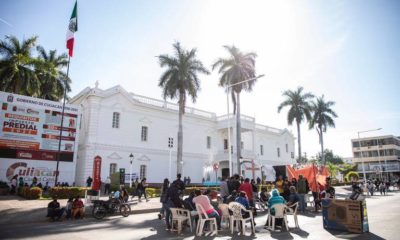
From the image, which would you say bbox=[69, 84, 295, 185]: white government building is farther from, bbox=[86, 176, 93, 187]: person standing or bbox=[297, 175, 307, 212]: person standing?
bbox=[297, 175, 307, 212]: person standing

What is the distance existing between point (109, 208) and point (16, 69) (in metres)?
20.6

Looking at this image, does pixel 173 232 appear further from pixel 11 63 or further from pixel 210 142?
pixel 210 142

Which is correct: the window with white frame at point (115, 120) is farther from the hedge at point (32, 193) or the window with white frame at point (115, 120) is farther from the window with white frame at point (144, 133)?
the hedge at point (32, 193)

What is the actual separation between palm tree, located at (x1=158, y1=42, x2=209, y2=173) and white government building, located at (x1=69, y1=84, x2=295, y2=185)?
15.7ft

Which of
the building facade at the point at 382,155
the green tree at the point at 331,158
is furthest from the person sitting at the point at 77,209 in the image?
the green tree at the point at 331,158

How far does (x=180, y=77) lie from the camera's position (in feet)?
93.2

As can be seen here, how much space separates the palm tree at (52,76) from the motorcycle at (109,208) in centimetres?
2247

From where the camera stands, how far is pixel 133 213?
1539cm

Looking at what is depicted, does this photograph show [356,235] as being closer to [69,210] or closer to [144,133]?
[69,210]

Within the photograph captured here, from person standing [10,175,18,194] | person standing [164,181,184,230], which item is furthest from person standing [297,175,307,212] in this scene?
person standing [10,175,18,194]

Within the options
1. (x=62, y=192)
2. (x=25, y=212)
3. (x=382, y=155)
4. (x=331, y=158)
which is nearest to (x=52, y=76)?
(x=62, y=192)

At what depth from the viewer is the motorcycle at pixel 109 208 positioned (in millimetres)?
13336

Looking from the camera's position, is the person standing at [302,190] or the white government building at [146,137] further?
the white government building at [146,137]

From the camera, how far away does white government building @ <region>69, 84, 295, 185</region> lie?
93.2ft
